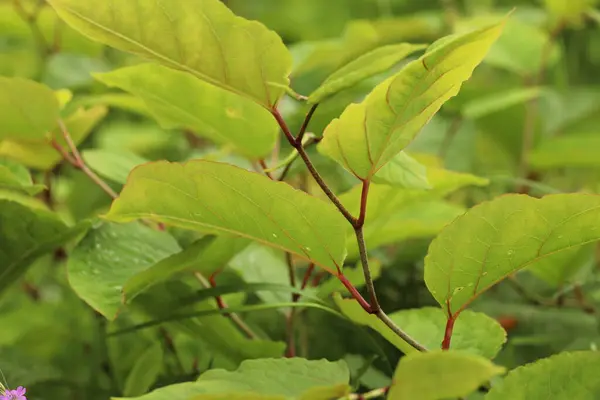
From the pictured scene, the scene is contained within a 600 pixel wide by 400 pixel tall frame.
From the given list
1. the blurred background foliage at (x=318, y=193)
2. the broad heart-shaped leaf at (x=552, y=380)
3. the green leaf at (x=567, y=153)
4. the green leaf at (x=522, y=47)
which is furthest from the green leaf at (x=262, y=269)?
the green leaf at (x=522, y=47)

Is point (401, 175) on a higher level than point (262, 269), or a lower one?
higher

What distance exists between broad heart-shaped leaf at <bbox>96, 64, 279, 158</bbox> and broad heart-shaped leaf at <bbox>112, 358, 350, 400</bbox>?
6.7 inches

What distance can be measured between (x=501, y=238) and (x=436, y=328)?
10 centimetres

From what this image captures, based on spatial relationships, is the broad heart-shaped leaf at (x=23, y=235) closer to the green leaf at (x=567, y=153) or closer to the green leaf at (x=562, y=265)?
the green leaf at (x=562, y=265)

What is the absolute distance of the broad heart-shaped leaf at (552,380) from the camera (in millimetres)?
335

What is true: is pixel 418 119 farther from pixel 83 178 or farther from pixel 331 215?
pixel 83 178

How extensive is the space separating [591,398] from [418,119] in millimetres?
139

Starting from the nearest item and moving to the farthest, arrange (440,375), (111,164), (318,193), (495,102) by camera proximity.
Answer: (440,375), (111,164), (495,102), (318,193)

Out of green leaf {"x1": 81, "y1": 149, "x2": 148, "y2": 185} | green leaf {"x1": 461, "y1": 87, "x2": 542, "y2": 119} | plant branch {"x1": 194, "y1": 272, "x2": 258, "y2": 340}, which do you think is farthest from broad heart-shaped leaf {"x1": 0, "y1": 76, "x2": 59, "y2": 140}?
green leaf {"x1": 461, "y1": 87, "x2": 542, "y2": 119}

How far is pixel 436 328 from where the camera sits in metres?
0.43

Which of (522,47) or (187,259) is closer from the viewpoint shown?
(187,259)

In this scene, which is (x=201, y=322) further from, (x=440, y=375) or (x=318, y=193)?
(x=318, y=193)

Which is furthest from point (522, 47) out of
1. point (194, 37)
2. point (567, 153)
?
point (194, 37)

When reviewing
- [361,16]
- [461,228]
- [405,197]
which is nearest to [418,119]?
[461,228]
